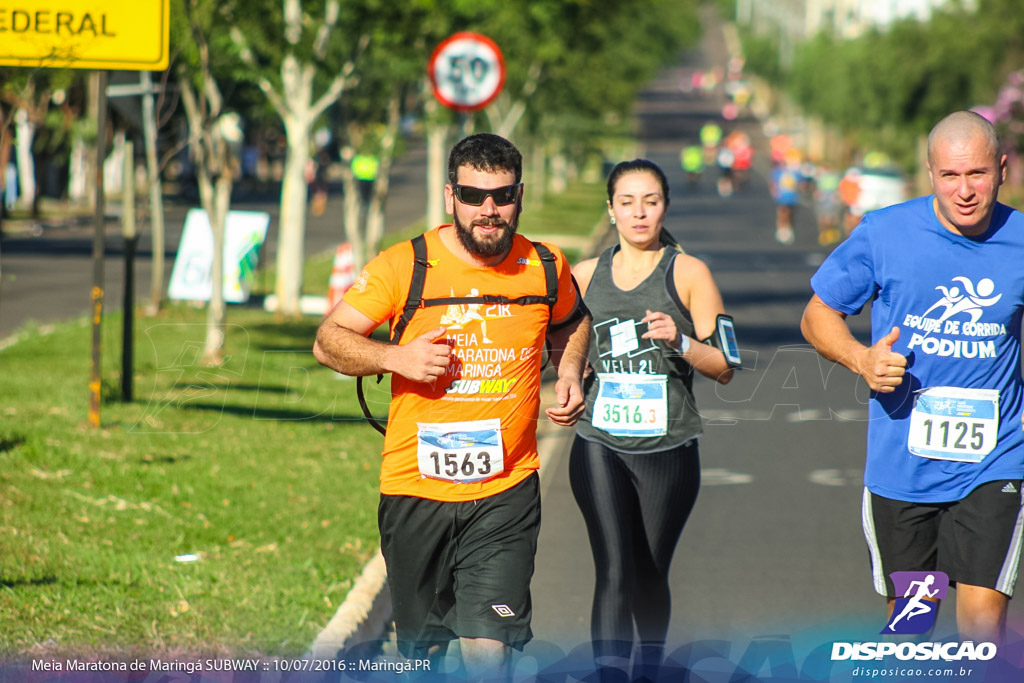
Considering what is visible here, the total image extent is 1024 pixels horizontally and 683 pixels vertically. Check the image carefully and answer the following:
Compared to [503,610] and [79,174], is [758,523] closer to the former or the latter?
[503,610]

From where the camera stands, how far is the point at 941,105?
52750mm

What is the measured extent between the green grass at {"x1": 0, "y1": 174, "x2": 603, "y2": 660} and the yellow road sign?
1.92 m

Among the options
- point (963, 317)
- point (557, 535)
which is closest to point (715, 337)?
point (963, 317)

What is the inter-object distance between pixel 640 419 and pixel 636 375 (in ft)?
0.57

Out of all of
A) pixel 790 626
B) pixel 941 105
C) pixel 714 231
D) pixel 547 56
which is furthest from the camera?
pixel 941 105

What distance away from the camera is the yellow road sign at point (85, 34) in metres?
6.71

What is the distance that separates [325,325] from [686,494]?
1876mm

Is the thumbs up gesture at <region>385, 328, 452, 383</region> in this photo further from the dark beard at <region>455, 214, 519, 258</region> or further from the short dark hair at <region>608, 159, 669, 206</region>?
the short dark hair at <region>608, 159, 669, 206</region>

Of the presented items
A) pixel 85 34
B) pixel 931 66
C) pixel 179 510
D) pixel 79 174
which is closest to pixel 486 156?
pixel 85 34

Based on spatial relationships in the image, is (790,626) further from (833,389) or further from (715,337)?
(833,389)

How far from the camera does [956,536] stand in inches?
188

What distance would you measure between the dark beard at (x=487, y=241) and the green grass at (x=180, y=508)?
1.40m

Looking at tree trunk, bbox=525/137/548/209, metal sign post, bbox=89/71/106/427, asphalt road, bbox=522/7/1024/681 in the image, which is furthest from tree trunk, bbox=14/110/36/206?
metal sign post, bbox=89/71/106/427

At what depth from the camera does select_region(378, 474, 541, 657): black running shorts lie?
4.52 meters
